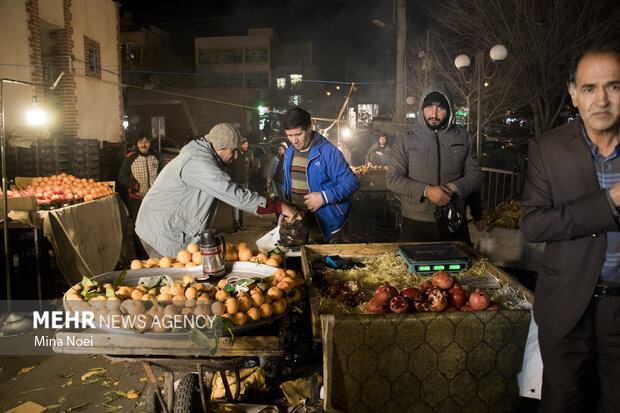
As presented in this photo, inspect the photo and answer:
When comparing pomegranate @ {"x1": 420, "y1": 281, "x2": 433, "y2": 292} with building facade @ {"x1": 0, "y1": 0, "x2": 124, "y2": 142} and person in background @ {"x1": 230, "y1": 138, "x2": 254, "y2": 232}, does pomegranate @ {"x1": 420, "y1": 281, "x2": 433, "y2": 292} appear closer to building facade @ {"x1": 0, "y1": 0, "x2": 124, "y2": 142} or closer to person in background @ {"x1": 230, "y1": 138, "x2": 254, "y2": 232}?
person in background @ {"x1": 230, "y1": 138, "x2": 254, "y2": 232}

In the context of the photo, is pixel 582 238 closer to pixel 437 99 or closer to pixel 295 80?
pixel 437 99

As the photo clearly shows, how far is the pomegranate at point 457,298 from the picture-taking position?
8.66 ft

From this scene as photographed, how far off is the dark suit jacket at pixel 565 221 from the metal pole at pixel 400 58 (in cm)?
1207

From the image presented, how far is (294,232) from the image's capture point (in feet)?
13.4

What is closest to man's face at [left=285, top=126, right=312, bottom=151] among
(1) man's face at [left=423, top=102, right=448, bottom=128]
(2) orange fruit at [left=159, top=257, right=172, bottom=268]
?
(1) man's face at [left=423, top=102, right=448, bottom=128]

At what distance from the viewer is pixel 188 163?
3.92 meters

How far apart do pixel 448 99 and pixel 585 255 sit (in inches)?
103

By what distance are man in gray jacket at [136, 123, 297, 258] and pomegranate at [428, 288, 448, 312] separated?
1652 millimetres

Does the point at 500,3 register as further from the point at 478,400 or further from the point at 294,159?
the point at 478,400

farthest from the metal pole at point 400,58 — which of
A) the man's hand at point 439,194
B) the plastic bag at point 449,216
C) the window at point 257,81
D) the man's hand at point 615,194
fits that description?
the window at point 257,81

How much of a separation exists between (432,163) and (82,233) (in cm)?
530

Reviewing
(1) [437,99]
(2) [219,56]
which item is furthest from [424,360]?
(2) [219,56]

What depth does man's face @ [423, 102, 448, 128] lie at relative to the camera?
4.25 m

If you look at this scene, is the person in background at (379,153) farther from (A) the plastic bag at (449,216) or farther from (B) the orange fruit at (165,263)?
(B) the orange fruit at (165,263)
